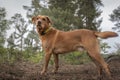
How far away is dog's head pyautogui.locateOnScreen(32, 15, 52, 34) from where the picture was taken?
29.0ft

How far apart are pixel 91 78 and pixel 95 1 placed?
86.0 feet

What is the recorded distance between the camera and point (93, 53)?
854cm

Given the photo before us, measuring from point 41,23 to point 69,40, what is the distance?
96cm

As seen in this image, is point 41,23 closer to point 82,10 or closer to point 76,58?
point 76,58

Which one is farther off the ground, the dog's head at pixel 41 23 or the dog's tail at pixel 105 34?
the dog's head at pixel 41 23

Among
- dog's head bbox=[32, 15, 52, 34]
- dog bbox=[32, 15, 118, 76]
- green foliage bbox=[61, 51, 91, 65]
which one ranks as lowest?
green foliage bbox=[61, 51, 91, 65]

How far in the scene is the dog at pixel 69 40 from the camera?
8.56 meters

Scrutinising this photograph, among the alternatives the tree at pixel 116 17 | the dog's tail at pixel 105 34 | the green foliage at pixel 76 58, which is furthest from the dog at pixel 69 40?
the tree at pixel 116 17

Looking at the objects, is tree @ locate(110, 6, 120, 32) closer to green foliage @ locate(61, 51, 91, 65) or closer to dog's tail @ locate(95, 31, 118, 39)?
green foliage @ locate(61, 51, 91, 65)

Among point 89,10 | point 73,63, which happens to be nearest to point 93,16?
point 89,10

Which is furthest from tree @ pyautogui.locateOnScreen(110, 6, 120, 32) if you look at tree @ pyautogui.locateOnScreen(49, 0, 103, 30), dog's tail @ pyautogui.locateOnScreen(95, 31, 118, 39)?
dog's tail @ pyautogui.locateOnScreen(95, 31, 118, 39)

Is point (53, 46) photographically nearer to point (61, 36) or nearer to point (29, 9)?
point (61, 36)

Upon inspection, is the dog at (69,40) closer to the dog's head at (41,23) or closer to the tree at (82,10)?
the dog's head at (41,23)

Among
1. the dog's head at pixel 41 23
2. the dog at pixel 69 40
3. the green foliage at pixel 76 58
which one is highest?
the dog's head at pixel 41 23
